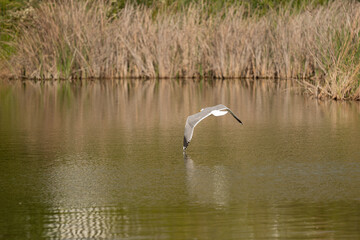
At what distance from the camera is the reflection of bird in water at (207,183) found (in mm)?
5852

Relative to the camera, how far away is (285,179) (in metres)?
6.58

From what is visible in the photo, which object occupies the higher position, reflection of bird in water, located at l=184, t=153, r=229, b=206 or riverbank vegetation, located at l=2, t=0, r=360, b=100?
riverbank vegetation, located at l=2, t=0, r=360, b=100

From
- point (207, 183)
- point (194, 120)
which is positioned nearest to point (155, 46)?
point (194, 120)

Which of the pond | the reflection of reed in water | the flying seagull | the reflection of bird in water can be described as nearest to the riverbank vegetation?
the pond

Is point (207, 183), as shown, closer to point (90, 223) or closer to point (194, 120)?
point (194, 120)

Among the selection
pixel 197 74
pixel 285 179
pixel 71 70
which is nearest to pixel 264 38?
pixel 197 74

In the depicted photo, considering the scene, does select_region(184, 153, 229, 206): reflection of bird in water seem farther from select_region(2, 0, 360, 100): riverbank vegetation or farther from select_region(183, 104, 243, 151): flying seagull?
select_region(2, 0, 360, 100): riverbank vegetation

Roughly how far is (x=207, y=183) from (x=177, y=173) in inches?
20.5

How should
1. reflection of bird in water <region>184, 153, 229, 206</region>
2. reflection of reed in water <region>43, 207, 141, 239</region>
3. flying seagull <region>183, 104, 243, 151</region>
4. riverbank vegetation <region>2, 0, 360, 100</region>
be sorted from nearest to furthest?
reflection of reed in water <region>43, 207, 141, 239</region> → reflection of bird in water <region>184, 153, 229, 206</region> → flying seagull <region>183, 104, 243, 151</region> → riverbank vegetation <region>2, 0, 360, 100</region>

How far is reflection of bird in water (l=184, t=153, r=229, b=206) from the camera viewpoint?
5.85m

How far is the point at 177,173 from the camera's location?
692 cm

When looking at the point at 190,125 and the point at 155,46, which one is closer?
the point at 190,125

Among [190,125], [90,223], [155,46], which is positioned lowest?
[90,223]

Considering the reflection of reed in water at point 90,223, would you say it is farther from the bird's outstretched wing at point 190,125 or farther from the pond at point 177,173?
the bird's outstretched wing at point 190,125
